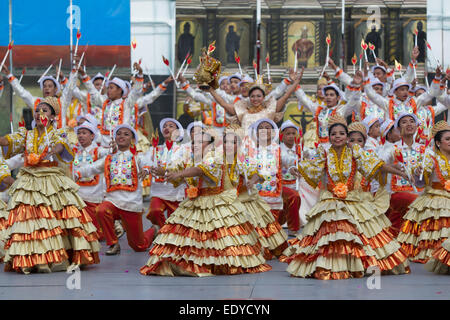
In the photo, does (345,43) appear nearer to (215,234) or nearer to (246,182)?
(246,182)

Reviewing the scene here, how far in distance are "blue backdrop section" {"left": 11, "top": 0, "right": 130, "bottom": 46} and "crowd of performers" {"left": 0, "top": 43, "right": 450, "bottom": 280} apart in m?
4.55

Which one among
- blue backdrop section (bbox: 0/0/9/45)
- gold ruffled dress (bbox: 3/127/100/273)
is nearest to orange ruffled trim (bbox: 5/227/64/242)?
gold ruffled dress (bbox: 3/127/100/273)

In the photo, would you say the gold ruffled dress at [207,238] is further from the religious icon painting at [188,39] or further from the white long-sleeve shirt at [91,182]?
the religious icon painting at [188,39]

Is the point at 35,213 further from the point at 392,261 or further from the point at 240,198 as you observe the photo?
the point at 392,261

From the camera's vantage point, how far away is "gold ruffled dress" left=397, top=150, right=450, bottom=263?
7914 mm

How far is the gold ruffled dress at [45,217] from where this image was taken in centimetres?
752

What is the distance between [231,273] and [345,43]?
25.4 feet

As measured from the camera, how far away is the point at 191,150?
7.78 m

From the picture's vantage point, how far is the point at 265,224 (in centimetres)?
859

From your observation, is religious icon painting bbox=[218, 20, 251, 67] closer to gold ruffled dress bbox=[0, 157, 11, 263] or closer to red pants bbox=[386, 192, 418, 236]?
red pants bbox=[386, 192, 418, 236]

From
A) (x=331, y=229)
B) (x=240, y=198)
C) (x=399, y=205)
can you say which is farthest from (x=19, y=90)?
(x=331, y=229)

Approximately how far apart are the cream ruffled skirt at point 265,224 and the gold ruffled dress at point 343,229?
952 mm

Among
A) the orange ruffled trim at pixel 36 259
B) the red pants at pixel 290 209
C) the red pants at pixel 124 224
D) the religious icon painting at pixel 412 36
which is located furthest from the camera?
the religious icon painting at pixel 412 36

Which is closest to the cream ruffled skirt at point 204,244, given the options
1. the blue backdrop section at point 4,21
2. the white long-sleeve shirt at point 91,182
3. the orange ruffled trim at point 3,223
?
the orange ruffled trim at point 3,223
